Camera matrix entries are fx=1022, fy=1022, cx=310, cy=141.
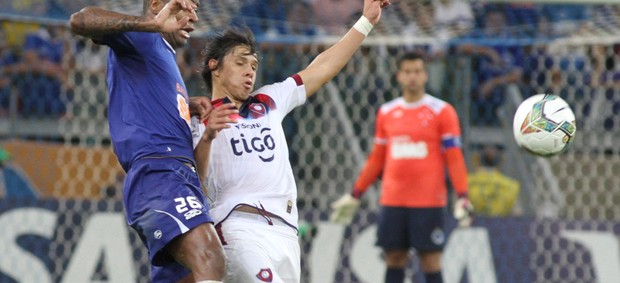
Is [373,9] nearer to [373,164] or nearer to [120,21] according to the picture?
[120,21]

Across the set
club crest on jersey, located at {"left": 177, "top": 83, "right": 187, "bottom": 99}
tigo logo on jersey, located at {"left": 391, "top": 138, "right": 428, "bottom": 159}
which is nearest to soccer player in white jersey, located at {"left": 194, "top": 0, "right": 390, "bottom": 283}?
club crest on jersey, located at {"left": 177, "top": 83, "right": 187, "bottom": 99}

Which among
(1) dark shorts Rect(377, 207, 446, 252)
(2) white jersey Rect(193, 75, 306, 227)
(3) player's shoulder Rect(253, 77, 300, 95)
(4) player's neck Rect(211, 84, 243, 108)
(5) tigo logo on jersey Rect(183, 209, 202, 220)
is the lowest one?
(1) dark shorts Rect(377, 207, 446, 252)

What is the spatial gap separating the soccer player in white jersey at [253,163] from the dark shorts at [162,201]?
12.6 inches

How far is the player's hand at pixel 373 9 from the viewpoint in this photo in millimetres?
5367

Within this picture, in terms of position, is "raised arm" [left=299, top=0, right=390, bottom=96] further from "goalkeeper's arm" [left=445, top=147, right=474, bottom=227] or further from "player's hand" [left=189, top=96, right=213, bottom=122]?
"goalkeeper's arm" [left=445, top=147, right=474, bottom=227]

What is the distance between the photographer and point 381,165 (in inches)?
336

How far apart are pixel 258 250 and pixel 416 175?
365 cm

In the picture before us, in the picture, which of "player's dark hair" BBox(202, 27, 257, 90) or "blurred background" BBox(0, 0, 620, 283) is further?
"blurred background" BBox(0, 0, 620, 283)

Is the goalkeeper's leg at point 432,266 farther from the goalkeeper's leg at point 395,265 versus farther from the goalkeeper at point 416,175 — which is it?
the goalkeeper's leg at point 395,265

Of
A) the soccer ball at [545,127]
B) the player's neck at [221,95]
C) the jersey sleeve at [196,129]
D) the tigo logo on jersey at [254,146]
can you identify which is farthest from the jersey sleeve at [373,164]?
the jersey sleeve at [196,129]

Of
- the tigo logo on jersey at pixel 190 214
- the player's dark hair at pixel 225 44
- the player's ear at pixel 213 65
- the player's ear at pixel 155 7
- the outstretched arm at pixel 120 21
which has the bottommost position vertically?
the tigo logo on jersey at pixel 190 214

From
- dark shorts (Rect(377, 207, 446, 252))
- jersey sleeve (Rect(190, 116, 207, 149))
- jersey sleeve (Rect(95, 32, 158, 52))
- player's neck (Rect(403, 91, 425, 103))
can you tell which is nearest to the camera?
jersey sleeve (Rect(95, 32, 158, 52))

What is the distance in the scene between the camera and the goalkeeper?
8141mm

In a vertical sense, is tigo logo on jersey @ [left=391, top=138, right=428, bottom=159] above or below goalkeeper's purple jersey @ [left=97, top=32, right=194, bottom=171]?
below
